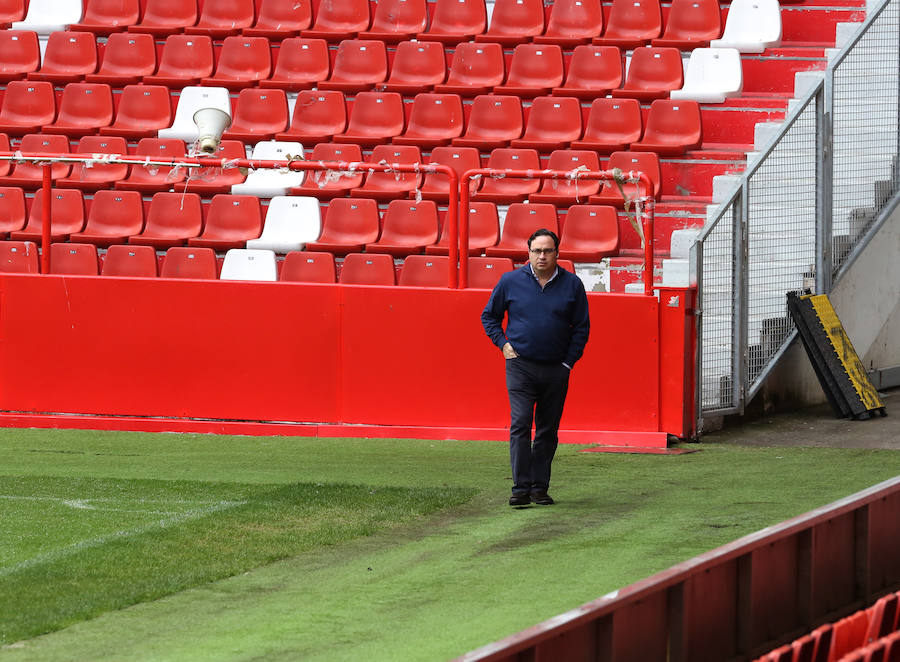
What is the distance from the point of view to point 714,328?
1195 cm

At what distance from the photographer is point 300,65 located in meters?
16.1

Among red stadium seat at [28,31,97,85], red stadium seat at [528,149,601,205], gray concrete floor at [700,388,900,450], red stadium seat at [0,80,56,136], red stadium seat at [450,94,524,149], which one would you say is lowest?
gray concrete floor at [700,388,900,450]

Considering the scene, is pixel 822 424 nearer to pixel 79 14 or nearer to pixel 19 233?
pixel 19 233

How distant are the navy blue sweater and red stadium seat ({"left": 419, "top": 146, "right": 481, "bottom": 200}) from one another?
4712mm

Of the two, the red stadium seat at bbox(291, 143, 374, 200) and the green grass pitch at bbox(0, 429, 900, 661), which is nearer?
the green grass pitch at bbox(0, 429, 900, 661)

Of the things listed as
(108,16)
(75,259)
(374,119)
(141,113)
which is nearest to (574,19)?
(374,119)

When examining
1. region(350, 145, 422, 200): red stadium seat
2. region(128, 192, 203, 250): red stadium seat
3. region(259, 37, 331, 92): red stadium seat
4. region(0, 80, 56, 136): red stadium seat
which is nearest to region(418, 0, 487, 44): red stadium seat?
region(259, 37, 331, 92): red stadium seat

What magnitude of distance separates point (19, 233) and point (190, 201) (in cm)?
156

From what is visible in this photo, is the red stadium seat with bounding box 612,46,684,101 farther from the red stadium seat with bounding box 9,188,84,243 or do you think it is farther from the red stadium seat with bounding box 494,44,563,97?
the red stadium seat with bounding box 9,188,84,243

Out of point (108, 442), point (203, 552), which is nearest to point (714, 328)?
point (108, 442)

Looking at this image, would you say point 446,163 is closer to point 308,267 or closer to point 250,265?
point 308,267

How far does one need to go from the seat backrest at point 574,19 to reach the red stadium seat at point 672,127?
1891mm

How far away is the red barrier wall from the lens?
11.5 metres

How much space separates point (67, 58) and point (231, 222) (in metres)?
4.19
